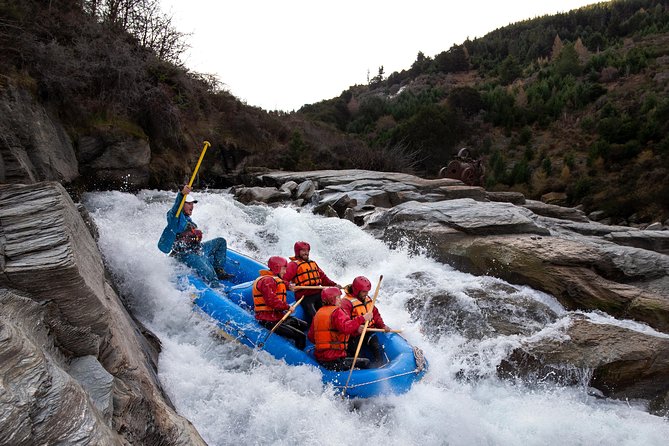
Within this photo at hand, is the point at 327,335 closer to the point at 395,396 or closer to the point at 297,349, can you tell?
the point at 297,349

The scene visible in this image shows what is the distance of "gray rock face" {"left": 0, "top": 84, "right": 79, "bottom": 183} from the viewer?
5.99 m

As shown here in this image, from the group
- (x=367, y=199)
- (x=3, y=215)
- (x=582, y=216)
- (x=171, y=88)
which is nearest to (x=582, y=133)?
(x=582, y=216)

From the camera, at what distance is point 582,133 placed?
19422mm

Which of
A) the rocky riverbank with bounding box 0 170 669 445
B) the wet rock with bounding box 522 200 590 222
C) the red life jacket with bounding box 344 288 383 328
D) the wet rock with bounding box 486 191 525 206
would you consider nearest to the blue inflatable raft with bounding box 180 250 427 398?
the red life jacket with bounding box 344 288 383 328

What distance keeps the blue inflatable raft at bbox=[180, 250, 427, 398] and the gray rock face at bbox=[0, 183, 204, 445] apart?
170 centimetres

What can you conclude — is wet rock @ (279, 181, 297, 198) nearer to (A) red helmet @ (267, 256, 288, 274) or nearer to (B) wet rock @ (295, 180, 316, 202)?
(B) wet rock @ (295, 180, 316, 202)

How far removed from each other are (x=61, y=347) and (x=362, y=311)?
332 centimetres

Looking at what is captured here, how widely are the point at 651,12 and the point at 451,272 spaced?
33821mm

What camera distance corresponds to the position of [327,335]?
4.63m

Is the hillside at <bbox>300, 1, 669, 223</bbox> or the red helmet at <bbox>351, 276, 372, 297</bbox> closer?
the red helmet at <bbox>351, 276, 372, 297</bbox>

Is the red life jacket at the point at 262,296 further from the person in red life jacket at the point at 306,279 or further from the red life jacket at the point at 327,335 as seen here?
the red life jacket at the point at 327,335

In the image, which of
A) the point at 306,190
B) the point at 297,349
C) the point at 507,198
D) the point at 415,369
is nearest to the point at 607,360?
the point at 415,369

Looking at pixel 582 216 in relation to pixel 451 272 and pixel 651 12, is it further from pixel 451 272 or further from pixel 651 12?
pixel 651 12

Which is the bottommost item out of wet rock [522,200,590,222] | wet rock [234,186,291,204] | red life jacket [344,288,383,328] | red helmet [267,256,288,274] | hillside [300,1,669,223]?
wet rock [234,186,291,204]
